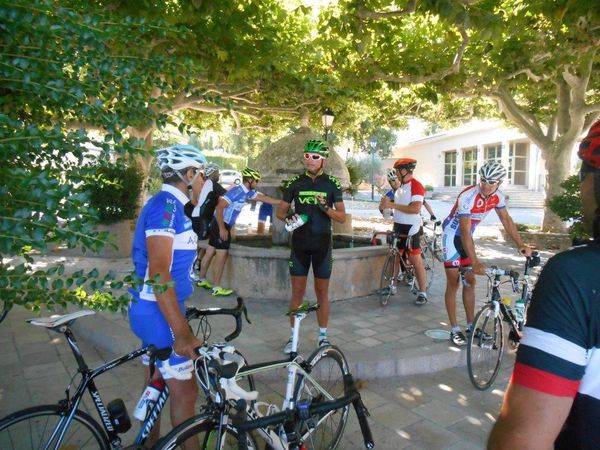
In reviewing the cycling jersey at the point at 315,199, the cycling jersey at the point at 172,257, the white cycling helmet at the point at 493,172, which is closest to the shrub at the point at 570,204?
the white cycling helmet at the point at 493,172

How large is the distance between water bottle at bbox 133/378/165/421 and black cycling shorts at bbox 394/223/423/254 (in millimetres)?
5216

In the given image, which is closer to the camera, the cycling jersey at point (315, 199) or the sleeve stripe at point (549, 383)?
the sleeve stripe at point (549, 383)

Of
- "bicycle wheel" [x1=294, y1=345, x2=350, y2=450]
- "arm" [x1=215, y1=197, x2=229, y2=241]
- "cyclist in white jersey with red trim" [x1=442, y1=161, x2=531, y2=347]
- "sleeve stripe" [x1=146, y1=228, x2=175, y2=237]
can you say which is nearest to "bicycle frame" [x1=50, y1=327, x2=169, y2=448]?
"sleeve stripe" [x1=146, y1=228, x2=175, y2=237]

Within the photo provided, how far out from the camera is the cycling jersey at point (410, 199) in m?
7.03

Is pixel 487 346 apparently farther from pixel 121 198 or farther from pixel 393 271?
pixel 121 198

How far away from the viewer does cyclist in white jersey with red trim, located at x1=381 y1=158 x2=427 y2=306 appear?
6914 mm

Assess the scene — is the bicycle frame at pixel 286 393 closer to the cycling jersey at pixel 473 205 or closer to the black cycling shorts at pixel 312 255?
the black cycling shorts at pixel 312 255

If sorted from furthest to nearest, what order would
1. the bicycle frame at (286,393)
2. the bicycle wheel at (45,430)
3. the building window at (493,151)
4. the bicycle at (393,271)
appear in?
1. the building window at (493,151)
2. the bicycle at (393,271)
3. the bicycle wheel at (45,430)
4. the bicycle frame at (286,393)

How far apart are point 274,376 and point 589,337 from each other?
12.0 ft

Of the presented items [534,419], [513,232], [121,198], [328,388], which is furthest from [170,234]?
[121,198]

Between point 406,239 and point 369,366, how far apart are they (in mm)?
3072

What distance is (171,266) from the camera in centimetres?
259

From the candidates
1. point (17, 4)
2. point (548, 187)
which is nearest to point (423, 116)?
point (548, 187)

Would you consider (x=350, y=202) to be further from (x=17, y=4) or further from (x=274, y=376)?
(x=17, y=4)
